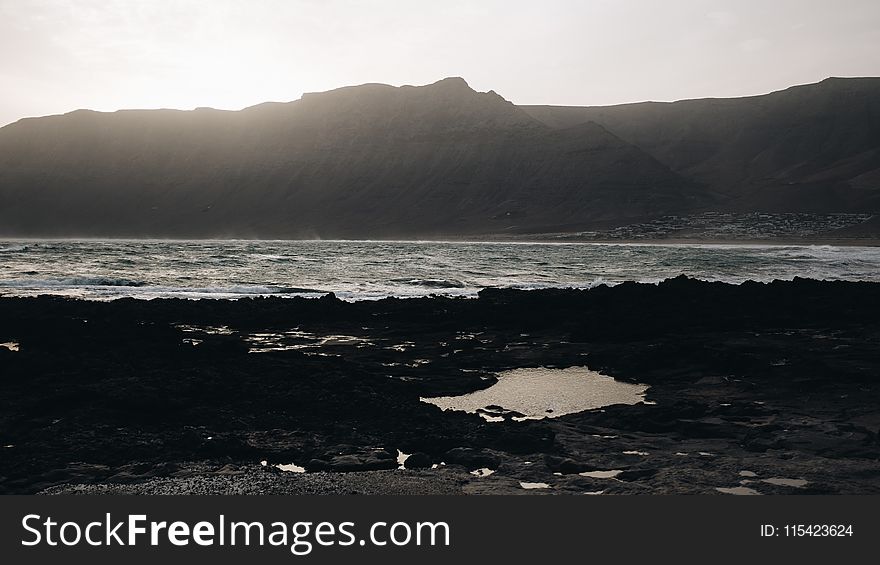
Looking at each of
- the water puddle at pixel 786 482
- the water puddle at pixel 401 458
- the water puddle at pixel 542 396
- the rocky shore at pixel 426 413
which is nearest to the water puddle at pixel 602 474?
the rocky shore at pixel 426 413

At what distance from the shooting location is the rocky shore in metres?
6.36

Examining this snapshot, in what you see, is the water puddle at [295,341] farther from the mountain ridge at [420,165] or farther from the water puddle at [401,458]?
the mountain ridge at [420,165]

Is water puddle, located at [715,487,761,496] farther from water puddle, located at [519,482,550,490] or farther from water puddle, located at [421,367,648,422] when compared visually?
water puddle, located at [421,367,648,422]

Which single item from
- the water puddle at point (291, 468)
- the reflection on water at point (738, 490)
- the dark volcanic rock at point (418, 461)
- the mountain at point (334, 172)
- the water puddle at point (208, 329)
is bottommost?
the water puddle at point (208, 329)

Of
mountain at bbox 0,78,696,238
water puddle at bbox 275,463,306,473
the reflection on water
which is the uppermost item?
mountain at bbox 0,78,696,238

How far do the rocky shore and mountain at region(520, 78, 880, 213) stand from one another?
410 ft

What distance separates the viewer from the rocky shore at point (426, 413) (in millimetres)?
6363

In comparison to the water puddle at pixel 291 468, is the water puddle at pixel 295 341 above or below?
below

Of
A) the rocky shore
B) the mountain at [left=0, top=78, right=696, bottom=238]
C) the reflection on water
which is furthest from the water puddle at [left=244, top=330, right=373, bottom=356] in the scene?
the mountain at [left=0, top=78, right=696, bottom=238]

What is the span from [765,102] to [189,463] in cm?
21077

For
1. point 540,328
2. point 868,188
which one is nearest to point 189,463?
point 540,328

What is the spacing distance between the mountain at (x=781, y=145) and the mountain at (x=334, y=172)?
1634 centimetres

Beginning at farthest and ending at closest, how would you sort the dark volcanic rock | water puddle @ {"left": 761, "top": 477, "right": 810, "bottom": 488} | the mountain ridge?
the mountain ridge < the dark volcanic rock < water puddle @ {"left": 761, "top": 477, "right": 810, "bottom": 488}

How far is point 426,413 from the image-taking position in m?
8.49
